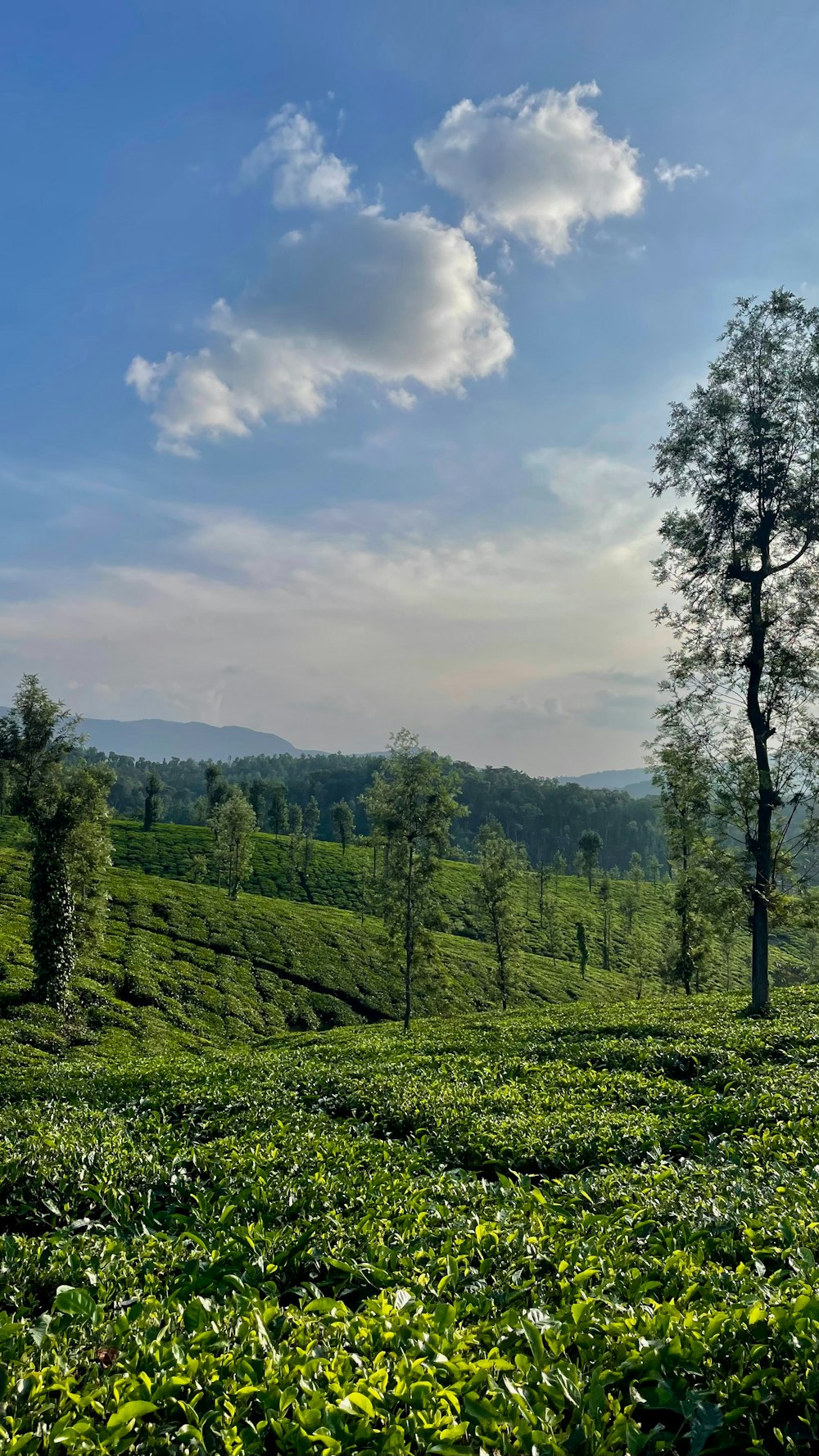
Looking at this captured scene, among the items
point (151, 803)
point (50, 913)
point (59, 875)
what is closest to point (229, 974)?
point (50, 913)

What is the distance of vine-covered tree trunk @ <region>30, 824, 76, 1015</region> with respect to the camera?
113 ft

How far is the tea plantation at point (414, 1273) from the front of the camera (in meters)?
4.07

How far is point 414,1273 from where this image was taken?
234 inches

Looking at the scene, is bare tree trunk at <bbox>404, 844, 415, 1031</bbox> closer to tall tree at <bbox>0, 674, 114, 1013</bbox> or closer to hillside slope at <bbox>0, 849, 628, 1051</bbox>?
hillside slope at <bbox>0, 849, 628, 1051</bbox>

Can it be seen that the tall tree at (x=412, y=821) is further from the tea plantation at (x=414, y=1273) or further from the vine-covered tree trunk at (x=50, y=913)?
the tea plantation at (x=414, y=1273)

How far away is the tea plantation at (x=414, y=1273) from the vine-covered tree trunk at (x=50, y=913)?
974 inches

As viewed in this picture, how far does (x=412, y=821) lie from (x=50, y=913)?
18.9 meters

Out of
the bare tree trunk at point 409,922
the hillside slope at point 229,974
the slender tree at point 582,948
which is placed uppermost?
the bare tree trunk at point 409,922

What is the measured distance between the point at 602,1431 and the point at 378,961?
6244cm

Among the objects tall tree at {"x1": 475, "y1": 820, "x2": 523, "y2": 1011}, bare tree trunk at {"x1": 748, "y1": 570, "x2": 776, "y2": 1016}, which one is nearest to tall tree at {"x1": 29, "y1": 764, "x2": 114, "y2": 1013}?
bare tree trunk at {"x1": 748, "y1": 570, "x2": 776, "y2": 1016}

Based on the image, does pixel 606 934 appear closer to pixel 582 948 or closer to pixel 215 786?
pixel 582 948

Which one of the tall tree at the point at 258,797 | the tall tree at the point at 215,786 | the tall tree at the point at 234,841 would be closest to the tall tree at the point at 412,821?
the tall tree at the point at 234,841

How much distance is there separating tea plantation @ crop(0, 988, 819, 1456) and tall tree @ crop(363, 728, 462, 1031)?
22.8m

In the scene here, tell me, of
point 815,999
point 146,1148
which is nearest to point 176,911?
point 815,999
